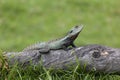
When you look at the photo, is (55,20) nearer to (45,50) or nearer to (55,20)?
(55,20)

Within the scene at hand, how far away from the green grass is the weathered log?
22.5ft

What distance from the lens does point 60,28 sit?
42.4 feet

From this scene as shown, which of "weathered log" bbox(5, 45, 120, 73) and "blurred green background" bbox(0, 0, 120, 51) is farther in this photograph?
"blurred green background" bbox(0, 0, 120, 51)

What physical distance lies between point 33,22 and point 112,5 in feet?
8.14

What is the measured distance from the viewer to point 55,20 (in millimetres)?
13305

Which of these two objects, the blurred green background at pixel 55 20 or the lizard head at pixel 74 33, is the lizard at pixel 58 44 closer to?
the lizard head at pixel 74 33

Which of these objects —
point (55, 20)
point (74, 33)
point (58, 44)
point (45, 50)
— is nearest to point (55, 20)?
point (55, 20)

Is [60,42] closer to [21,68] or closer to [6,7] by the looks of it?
[21,68]

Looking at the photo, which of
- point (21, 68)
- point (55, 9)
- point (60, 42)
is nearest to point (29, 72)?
point (21, 68)

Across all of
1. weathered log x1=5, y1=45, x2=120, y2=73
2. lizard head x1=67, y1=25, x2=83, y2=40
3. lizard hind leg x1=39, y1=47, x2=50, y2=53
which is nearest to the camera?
weathered log x1=5, y1=45, x2=120, y2=73

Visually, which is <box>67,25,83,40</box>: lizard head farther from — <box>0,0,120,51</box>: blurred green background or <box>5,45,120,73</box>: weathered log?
<box>0,0,120,51</box>: blurred green background

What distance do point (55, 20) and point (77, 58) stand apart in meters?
8.52

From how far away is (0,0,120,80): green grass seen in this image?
41.0ft

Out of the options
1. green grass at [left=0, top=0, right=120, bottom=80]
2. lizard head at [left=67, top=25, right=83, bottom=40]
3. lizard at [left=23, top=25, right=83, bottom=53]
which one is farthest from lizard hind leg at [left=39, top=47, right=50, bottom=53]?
green grass at [left=0, top=0, right=120, bottom=80]
